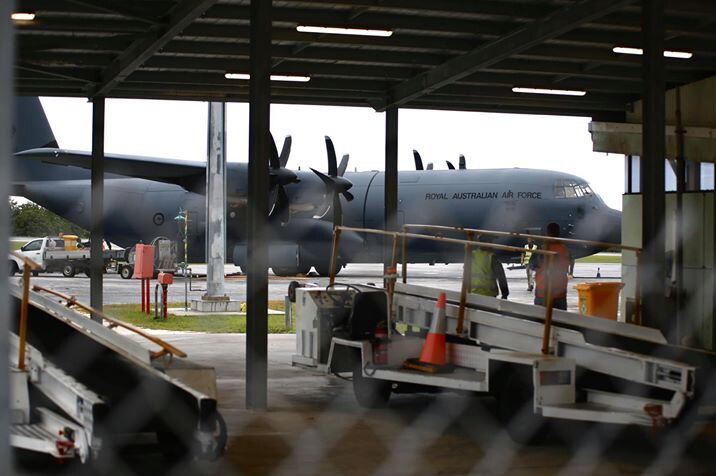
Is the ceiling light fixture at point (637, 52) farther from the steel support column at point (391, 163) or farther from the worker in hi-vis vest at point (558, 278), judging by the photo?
the steel support column at point (391, 163)

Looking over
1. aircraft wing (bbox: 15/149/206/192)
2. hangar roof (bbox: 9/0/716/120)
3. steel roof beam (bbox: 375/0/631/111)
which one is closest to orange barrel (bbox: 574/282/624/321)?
hangar roof (bbox: 9/0/716/120)

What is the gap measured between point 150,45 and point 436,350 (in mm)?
6307

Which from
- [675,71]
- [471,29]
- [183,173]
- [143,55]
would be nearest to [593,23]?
[471,29]

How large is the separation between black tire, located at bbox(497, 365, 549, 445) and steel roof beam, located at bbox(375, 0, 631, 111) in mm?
4181

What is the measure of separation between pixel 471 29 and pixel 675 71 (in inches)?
184

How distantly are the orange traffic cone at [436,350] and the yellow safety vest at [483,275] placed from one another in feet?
5.61

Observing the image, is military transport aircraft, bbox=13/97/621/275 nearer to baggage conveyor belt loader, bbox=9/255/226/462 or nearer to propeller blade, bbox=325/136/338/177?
propeller blade, bbox=325/136/338/177

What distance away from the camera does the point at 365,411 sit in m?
10.6

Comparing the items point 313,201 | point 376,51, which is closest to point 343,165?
point 313,201

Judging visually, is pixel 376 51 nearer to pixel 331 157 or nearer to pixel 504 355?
pixel 504 355

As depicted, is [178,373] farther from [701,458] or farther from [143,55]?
[143,55]

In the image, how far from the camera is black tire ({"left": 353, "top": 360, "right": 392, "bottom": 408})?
10.7m

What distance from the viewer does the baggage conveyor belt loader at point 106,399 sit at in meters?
6.44

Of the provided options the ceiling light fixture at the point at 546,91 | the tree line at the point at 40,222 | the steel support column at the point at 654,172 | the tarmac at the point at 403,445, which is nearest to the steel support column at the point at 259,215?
the tarmac at the point at 403,445
